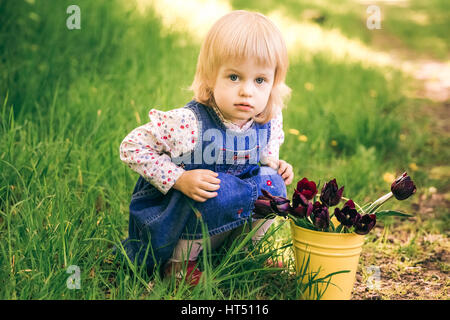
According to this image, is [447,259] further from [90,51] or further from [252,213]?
[90,51]

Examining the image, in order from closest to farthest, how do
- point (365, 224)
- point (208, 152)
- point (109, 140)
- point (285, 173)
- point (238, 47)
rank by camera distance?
point (365, 224), point (238, 47), point (208, 152), point (285, 173), point (109, 140)

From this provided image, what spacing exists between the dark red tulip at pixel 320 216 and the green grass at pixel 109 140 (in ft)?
0.62

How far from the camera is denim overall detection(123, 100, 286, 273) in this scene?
176cm

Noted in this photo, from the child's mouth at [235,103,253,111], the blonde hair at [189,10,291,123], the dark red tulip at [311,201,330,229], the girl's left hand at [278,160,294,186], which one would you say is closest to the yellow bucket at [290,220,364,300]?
the dark red tulip at [311,201,330,229]

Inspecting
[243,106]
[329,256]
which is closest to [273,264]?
[329,256]

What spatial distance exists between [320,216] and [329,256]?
150 millimetres

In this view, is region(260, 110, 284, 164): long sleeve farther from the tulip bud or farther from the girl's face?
the tulip bud

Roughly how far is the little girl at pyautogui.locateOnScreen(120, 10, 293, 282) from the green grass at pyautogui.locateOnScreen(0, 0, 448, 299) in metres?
0.12

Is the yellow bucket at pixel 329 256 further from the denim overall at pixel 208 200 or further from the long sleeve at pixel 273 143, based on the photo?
the long sleeve at pixel 273 143

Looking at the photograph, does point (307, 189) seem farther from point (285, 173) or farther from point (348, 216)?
point (285, 173)

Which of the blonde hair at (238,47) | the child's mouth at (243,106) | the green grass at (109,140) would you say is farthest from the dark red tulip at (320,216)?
the blonde hair at (238,47)

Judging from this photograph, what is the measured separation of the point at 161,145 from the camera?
1.79 metres

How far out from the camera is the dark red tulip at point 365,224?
5.33 ft

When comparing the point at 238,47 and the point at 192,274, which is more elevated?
the point at 238,47
